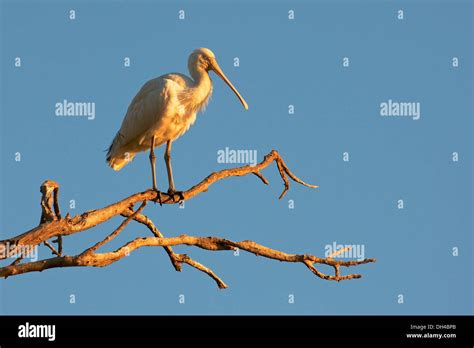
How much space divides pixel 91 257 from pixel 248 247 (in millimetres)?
2051

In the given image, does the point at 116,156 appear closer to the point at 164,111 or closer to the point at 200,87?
the point at 164,111

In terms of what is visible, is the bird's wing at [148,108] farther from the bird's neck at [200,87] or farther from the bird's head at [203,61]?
the bird's head at [203,61]

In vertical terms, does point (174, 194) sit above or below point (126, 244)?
above

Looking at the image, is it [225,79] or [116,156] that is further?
[225,79]

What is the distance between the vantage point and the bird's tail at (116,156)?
1195cm

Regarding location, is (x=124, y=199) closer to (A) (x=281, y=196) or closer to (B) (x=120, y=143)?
(A) (x=281, y=196)

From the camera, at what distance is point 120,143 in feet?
39.1

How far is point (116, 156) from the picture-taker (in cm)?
1198

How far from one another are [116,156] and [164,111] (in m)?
0.99

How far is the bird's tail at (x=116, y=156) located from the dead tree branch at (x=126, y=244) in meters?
2.02

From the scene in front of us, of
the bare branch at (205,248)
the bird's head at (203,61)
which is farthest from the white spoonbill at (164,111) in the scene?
the bare branch at (205,248)

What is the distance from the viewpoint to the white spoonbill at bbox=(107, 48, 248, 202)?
1177cm

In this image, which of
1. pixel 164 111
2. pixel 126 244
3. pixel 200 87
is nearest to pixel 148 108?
pixel 164 111
